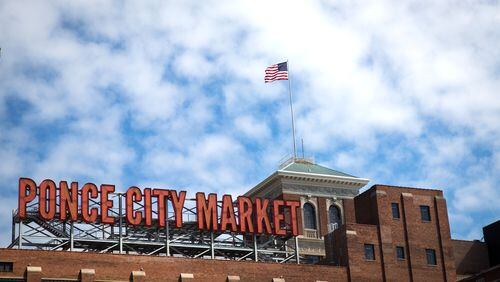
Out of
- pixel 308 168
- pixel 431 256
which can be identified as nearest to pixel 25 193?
pixel 308 168

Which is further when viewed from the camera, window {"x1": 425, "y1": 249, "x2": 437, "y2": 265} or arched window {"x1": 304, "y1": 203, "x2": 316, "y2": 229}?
arched window {"x1": 304, "y1": 203, "x2": 316, "y2": 229}

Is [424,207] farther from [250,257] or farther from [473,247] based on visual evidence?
[250,257]

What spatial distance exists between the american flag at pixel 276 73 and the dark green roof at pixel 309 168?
10952 mm

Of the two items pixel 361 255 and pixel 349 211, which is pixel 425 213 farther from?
pixel 349 211

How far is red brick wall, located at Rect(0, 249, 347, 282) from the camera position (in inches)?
3046

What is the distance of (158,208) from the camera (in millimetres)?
86125

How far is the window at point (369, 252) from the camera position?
90938 millimetres

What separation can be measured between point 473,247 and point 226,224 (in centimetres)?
3165

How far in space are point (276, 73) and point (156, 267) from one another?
29.1m

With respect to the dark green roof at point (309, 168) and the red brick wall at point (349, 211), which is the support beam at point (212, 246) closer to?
the dark green roof at point (309, 168)

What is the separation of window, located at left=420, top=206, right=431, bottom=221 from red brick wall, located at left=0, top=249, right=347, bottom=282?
38.8ft

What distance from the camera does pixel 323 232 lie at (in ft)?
332

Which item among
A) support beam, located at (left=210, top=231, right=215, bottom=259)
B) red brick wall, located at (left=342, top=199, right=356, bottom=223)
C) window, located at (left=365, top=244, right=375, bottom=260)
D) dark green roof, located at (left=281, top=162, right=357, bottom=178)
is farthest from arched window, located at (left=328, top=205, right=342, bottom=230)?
support beam, located at (left=210, top=231, right=215, bottom=259)

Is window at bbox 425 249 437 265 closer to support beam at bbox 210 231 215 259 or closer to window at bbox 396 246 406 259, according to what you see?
window at bbox 396 246 406 259
